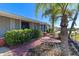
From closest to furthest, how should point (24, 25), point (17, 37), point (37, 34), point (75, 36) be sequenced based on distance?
point (17, 37) → point (75, 36) → point (37, 34) → point (24, 25)

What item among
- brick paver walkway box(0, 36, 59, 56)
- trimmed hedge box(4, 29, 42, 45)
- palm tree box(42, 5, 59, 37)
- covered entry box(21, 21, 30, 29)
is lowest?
brick paver walkway box(0, 36, 59, 56)

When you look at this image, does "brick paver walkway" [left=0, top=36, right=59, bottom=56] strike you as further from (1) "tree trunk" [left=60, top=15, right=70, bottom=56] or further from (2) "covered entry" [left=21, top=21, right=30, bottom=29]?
(2) "covered entry" [left=21, top=21, right=30, bottom=29]

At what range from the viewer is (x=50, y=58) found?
8.98 m

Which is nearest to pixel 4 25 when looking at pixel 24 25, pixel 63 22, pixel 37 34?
pixel 37 34

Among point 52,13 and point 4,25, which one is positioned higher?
point 52,13

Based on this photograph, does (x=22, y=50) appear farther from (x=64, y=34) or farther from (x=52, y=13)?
(x=52, y=13)

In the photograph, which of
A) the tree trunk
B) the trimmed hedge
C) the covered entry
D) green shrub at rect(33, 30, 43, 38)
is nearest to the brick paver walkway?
the trimmed hedge

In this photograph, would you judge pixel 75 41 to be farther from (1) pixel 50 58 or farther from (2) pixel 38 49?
(1) pixel 50 58

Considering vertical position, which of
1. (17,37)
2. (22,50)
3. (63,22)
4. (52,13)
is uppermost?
(52,13)

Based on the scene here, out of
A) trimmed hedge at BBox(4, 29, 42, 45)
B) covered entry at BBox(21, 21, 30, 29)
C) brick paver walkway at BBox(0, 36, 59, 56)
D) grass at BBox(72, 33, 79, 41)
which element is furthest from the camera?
covered entry at BBox(21, 21, 30, 29)

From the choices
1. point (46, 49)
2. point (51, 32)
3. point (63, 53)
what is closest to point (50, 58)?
point (63, 53)

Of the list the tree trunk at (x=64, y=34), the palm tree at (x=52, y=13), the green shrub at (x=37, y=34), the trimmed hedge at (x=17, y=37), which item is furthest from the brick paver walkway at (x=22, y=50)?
the tree trunk at (x=64, y=34)

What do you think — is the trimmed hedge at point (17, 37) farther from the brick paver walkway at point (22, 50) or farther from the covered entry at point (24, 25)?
the covered entry at point (24, 25)

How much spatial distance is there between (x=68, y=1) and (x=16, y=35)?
429 centimetres
